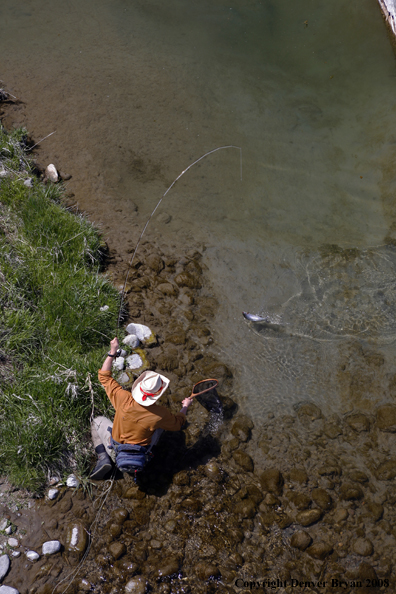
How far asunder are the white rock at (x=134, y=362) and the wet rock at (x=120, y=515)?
1347mm

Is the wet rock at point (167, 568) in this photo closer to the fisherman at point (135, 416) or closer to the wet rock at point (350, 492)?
the fisherman at point (135, 416)

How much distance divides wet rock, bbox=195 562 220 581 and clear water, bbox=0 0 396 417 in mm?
1516

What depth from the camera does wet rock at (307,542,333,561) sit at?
357cm

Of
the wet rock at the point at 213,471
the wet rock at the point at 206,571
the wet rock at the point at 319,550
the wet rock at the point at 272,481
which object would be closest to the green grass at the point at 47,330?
the wet rock at the point at 213,471

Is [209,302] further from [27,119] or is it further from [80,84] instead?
[80,84]

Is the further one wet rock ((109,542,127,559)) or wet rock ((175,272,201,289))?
wet rock ((175,272,201,289))

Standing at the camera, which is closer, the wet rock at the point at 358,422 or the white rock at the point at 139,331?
the wet rock at the point at 358,422

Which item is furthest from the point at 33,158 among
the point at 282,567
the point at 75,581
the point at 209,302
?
the point at 282,567

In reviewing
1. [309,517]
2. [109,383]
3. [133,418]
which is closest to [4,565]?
[133,418]

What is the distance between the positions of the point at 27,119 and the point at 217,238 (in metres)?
3.67

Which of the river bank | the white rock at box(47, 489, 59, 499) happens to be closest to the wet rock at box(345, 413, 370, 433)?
the river bank

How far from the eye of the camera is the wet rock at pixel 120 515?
3.55m

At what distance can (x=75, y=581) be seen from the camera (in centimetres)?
322

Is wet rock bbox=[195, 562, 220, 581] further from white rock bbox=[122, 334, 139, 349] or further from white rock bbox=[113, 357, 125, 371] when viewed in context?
white rock bbox=[122, 334, 139, 349]
